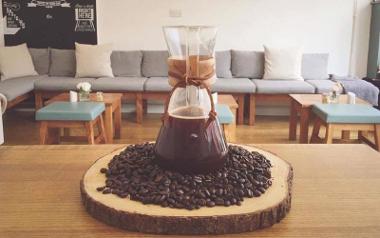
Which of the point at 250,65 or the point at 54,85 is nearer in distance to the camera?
the point at 54,85

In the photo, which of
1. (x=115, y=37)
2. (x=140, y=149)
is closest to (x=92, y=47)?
(x=115, y=37)

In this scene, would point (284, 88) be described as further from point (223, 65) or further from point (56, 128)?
point (56, 128)

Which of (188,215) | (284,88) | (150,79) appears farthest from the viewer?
(150,79)

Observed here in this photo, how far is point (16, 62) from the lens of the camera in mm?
5250

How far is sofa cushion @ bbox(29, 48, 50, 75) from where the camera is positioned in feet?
17.9

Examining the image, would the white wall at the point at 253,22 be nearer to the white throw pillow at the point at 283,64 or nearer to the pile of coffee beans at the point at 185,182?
the white throw pillow at the point at 283,64

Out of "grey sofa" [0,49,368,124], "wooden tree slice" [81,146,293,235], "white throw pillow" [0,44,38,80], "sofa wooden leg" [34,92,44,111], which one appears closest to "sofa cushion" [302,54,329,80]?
"grey sofa" [0,49,368,124]

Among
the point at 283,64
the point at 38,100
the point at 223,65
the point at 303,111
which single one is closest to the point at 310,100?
the point at 303,111

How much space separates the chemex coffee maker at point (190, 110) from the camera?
1.01 m

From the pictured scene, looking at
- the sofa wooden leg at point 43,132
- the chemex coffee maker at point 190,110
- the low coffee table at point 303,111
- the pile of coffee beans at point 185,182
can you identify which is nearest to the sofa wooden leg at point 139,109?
the sofa wooden leg at point 43,132

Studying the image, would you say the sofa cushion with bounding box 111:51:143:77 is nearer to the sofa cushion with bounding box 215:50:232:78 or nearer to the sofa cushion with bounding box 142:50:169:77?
the sofa cushion with bounding box 142:50:169:77

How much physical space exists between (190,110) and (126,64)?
451 cm

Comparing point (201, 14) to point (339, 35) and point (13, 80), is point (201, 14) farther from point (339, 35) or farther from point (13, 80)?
point (13, 80)

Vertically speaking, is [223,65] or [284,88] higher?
[223,65]
